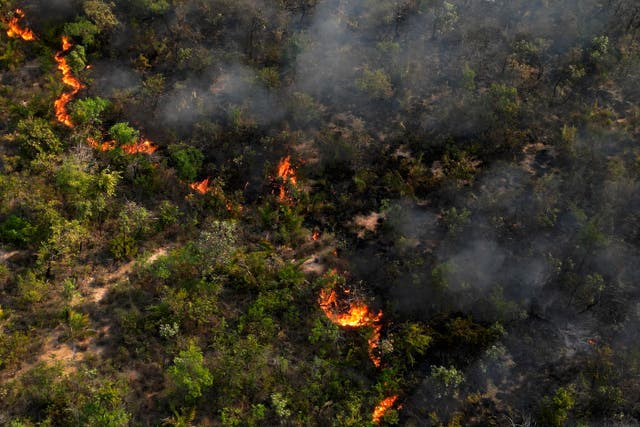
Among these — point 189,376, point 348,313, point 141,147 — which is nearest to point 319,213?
point 348,313

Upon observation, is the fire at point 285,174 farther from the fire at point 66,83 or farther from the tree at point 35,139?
the fire at point 66,83

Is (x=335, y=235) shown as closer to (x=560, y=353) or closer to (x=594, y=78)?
(x=560, y=353)

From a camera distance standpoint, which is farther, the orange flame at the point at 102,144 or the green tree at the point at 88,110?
the green tree at the point at 88,110

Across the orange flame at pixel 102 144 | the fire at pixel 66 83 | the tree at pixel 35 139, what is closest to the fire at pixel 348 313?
the orange flame at pixel 102 144

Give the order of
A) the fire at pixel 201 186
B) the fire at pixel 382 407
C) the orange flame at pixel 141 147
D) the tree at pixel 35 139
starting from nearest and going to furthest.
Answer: the fire at pixel 382 407 → the tree at pixel 35 139 → the fire at pixel 201 186 → the orange flame at pixel 141 147

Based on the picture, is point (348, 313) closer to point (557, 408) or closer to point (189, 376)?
point (189, 376)

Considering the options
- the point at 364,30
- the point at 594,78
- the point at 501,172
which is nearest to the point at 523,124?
the point at 501,172
